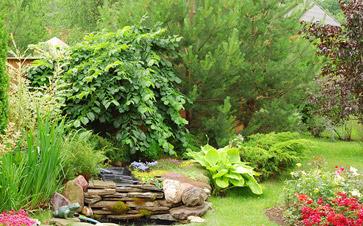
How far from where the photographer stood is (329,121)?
13.8 m

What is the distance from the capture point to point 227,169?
7.88 m

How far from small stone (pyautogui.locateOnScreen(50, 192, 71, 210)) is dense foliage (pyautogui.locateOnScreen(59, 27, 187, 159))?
1779 millimetres

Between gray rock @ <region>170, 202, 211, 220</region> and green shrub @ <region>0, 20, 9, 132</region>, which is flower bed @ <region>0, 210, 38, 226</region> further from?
gray rock @ <region>170, 202, 211, 220</region>

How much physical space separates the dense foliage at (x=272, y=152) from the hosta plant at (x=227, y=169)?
404 mm

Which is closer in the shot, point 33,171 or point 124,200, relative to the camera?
point 33,171

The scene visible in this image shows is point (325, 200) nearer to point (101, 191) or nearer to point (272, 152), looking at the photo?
point (272, 152)

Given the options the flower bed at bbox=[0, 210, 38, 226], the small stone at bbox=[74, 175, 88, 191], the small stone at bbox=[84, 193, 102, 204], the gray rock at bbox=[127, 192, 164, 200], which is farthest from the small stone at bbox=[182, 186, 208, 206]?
the flower bed at bbox=[0, 210, 38, 226]

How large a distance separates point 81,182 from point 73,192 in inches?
7.6

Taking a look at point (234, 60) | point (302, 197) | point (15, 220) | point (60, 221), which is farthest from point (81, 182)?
point (234, 60)

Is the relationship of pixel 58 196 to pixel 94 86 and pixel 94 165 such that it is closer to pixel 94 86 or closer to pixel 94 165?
pixel 94 165

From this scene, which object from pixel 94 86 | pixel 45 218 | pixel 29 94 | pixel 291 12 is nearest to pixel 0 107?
pixel 29 94

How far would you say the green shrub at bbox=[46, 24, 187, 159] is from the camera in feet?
27.0

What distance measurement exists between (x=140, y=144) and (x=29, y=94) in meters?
1.89

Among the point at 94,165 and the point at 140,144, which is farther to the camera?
the point at 140,144
